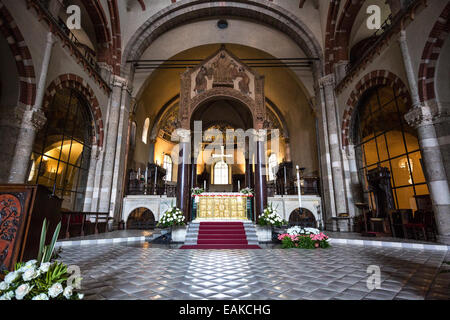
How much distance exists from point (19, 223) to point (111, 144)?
993 centimetres

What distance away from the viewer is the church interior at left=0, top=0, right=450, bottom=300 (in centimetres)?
444

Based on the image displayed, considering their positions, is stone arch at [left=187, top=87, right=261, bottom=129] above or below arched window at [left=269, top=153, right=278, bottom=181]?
above

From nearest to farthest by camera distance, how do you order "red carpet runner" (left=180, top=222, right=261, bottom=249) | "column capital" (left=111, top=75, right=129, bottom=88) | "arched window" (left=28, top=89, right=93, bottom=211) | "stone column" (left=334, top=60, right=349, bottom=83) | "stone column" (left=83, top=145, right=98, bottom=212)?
"red carpet runner" (left=180, top=222, right=261, bottom=249)
"arched window" (left=28, top=89, right=93, bottom=211)
"stone column" (left=83, top=145, right=98, bottom=212)
"stone column" (left=334, top=60, right=349, bottom=83)
"column capital" (left=111, top=75, right=129, bottom=88)

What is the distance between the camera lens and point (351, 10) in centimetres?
1141

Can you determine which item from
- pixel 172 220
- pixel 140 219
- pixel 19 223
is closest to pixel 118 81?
pixel 140 219

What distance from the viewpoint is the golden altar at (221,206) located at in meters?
9.86

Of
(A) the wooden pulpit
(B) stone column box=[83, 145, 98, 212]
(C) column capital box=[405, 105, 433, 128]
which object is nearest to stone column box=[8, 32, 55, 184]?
(B) stone column box=[83, 145, 98, 212]

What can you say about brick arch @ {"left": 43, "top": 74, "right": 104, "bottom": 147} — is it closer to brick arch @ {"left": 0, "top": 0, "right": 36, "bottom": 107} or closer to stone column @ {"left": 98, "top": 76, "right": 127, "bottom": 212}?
stone column @ {"left": 98, "top": 76, "right": 127, "bottom": 212}

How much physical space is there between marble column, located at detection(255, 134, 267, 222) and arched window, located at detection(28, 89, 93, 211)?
8287 millimetres

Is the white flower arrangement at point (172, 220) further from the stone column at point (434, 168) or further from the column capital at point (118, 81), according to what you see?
the column capital at point (118, 81)

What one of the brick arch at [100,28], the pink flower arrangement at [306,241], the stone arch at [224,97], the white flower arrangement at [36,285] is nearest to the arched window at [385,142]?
the pink flower arrangement at [306,241]
